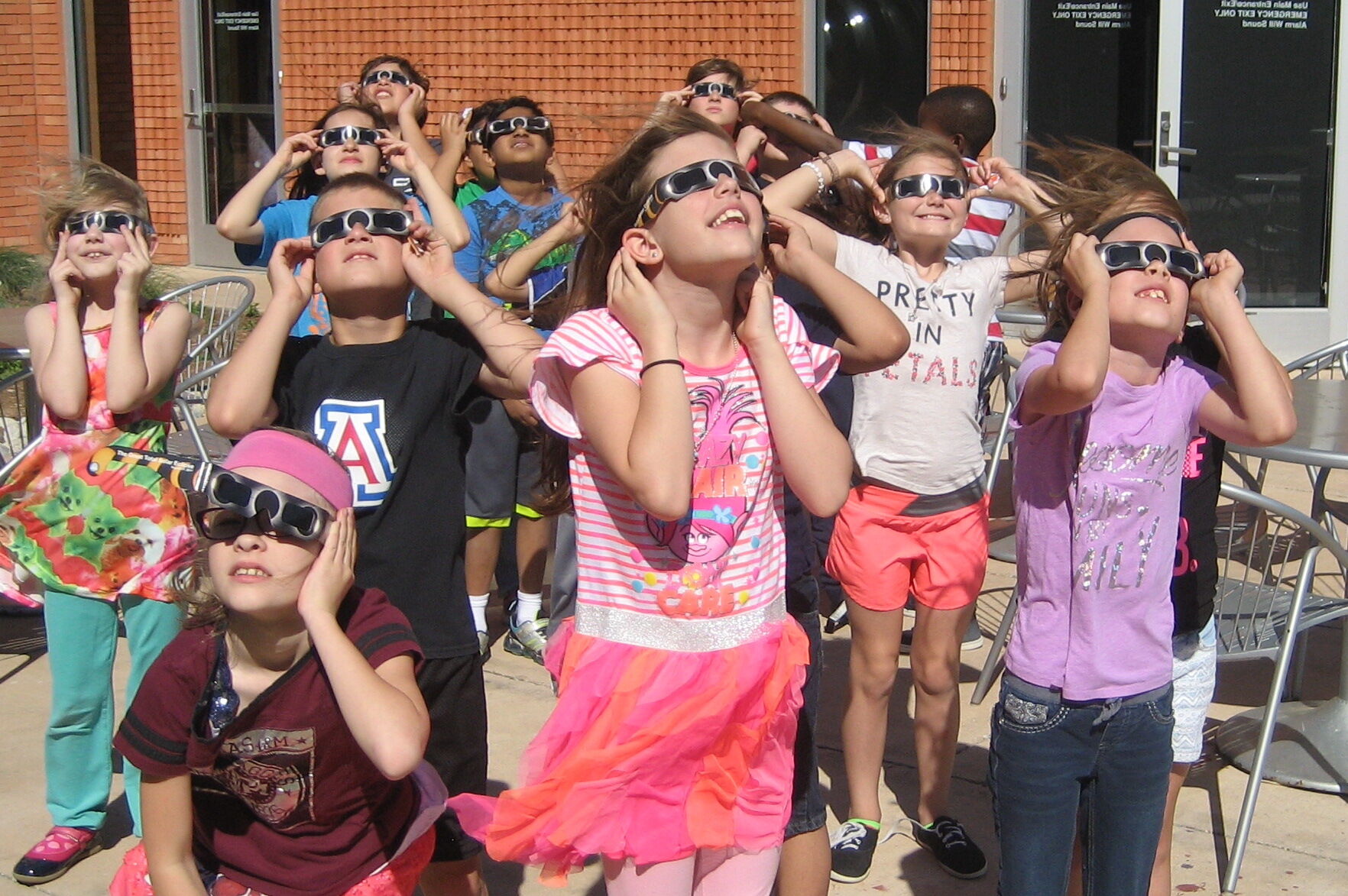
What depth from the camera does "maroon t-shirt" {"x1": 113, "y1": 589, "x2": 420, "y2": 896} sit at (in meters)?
2.54

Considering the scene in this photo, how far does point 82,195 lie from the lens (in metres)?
3.85

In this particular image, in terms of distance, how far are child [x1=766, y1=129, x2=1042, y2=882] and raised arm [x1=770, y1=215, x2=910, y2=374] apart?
28.2 inches

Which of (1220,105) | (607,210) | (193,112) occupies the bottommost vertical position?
(607,210)

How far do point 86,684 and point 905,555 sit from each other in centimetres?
209

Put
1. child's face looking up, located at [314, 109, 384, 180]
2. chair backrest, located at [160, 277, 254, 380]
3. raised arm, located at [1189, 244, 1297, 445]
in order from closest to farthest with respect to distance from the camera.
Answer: raised arm, located at [1189, 244, 1297, 445]
child's face looking up, located at [314, 109, 384, 180]
chair backrest, located at [160, 277, 254, 380]

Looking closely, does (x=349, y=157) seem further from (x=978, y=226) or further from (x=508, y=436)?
(x=978, y=226)

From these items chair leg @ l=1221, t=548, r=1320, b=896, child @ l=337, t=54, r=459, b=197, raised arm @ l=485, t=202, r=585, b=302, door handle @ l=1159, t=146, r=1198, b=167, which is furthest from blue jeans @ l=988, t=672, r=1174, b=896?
door handle @ l=1159, t=146, r=1198, b=167

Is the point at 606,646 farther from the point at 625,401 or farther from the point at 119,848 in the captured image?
the point at 119,848

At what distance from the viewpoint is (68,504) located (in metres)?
3.82

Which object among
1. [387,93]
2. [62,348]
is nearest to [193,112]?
[387,93]

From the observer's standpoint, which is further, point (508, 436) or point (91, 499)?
point (508, 436)

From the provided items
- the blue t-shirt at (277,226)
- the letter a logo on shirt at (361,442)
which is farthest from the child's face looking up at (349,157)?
the letter a logo on shirt at (361,442)

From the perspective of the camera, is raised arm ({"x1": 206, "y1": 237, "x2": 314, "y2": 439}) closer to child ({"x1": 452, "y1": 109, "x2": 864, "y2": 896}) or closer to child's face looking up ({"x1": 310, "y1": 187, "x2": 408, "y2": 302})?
child's face looking up ({"x1": 310, "y1": 187, "x2": 408, "y2": 302})

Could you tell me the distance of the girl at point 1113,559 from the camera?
2789 mm
